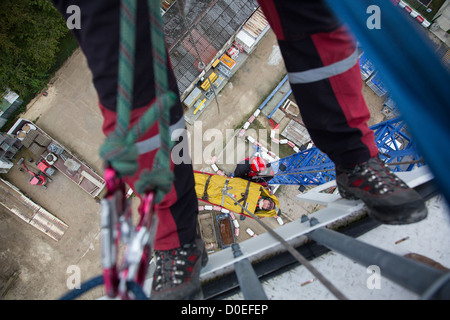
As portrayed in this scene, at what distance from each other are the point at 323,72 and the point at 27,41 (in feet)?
39.9

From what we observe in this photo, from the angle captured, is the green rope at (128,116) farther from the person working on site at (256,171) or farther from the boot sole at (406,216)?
the person working on site at (256,171)

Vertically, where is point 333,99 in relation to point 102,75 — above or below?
above

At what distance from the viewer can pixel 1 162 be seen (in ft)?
34.6

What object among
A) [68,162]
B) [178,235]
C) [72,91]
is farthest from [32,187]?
[178,235]

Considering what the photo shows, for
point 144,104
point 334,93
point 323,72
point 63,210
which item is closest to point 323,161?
point 334,93

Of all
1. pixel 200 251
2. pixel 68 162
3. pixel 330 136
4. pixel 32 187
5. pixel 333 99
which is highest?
pixel 333 99

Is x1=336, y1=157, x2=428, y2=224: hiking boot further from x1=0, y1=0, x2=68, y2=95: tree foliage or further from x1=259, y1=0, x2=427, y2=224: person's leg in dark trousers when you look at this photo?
x1=0, y1=0, x2=68, y2=95: tree foliage

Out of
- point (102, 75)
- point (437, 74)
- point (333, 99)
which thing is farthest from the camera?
point (333, 99)

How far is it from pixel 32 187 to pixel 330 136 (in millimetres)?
12530

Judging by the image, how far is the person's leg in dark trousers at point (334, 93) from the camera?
2531mm

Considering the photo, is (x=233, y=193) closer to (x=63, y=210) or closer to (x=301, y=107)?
(x=301, y=107)

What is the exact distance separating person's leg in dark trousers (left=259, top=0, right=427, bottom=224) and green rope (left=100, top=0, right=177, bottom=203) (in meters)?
1.54

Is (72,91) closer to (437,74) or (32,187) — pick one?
(32,187)

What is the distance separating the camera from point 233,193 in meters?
9.05
